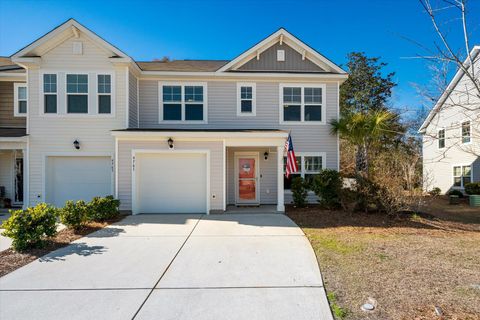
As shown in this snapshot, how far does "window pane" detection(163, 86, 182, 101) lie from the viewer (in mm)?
12727

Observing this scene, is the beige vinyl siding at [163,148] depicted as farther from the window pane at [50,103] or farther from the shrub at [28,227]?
the shrub at [28,227]

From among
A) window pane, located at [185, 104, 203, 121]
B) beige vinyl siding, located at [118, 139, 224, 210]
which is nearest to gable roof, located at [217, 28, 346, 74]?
window pane, located at [185, 104, 203, 121]

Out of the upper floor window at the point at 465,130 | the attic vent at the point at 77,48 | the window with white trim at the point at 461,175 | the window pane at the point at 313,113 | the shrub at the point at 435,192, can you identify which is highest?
the attic vent at the point at 77,48

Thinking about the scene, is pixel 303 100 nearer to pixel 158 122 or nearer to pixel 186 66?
pixel 186 66

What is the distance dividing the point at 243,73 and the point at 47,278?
10.2 metres

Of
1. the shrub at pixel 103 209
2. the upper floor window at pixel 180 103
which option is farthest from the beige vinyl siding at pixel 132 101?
the shrub at pixel 103 209

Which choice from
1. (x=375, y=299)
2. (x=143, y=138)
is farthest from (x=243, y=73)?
(x=375, y=299)

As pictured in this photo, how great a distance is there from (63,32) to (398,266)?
13137 millimetres

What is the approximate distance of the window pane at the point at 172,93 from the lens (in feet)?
41.8

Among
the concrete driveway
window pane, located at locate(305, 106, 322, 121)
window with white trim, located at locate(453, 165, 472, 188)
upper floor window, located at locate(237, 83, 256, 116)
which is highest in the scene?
upper floor window, located at locate(237, 83, 256, 116)

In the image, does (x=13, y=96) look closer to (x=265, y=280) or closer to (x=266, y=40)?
(x=266, y=40)

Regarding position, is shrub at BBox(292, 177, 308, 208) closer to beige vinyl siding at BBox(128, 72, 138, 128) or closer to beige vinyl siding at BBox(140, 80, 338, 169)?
beige vinyl siding at BBox(140, 80, 338, 169)

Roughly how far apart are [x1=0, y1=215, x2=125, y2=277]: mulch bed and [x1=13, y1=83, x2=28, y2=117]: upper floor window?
7876 millimetres

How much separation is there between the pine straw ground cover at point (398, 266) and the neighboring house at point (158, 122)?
375 centimetres
